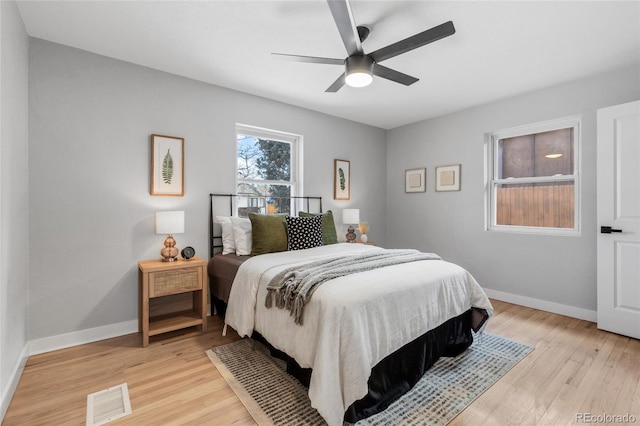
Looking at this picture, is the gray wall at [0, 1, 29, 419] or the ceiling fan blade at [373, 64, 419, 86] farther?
the ceiling fan blade at [373, 64, 419, 86]

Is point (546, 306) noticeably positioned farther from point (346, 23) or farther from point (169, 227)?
point (169, 227)

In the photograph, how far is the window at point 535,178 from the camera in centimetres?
335

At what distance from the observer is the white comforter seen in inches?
60.6

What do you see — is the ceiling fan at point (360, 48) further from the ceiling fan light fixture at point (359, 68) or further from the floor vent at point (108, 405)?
the floor vent at point (108, 405)

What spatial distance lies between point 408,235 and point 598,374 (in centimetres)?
293

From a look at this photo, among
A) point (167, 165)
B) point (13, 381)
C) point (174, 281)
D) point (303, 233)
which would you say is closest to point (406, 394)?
point (303, 233)

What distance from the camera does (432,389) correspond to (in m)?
1.95

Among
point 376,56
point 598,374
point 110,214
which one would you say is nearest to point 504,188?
point 598,374

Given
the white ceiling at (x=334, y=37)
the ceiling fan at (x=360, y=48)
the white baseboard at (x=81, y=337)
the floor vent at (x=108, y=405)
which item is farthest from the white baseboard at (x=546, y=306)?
the white baseboard at (x=81, y=337)

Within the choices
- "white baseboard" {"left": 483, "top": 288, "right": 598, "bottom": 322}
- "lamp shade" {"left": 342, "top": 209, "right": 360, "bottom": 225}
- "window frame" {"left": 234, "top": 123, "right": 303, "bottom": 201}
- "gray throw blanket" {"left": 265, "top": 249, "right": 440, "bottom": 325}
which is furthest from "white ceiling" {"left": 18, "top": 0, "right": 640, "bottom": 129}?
"white baseboard" {"left": 483, "top": 288, "right": 598, "bottom": 322}

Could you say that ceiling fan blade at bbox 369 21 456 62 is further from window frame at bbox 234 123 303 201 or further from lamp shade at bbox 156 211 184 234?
lamp shade at bbox 156 211 184 234

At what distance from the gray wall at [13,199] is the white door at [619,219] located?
4706mm

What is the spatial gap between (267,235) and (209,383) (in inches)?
54.6

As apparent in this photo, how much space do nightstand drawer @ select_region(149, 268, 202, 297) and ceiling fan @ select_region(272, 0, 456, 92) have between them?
79.6 inches
